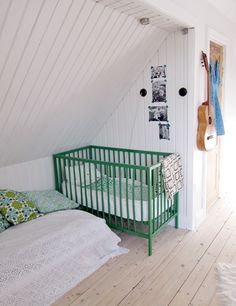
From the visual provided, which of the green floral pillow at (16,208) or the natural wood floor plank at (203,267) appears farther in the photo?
the green floral pillow at (16,208)

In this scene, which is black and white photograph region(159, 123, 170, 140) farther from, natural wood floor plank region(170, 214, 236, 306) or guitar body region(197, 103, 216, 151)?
natural wood floor plank region(170, 214, 236, 306)

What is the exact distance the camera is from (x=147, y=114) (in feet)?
10.0

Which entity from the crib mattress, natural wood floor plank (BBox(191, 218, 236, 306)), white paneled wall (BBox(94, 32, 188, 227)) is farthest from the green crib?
natural wood floor plank (BBox(191, 218, 236, 306))

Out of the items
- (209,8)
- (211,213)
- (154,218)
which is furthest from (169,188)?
(209,8)

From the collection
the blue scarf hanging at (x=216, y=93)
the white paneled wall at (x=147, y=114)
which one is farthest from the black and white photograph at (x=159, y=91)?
the blue scarf hanging at (x=216, y=93)

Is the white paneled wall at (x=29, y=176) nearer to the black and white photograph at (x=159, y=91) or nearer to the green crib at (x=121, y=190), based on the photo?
the green crib at (x=121, y=190)

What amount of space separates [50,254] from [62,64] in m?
1.47

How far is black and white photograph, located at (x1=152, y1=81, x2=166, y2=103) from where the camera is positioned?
287 cm

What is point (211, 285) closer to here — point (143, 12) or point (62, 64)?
point (62, 64)

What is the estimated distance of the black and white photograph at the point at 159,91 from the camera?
2.87 meters

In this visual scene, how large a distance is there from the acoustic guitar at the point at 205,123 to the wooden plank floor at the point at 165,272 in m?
0.94

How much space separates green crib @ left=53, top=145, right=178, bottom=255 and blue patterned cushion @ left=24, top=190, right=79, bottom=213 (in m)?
0.16

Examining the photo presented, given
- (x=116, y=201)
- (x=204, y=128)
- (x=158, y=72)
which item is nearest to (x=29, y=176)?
(x=116, y=201)

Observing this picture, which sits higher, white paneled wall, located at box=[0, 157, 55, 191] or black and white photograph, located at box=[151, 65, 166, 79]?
black and white photograph, located at box=[151, 65, 166, 79]
